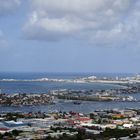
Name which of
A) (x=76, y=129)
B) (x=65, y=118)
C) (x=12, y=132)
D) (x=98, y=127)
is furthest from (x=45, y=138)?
(x=65, y=118)

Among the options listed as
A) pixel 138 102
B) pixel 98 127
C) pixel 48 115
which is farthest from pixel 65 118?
pixel 138 102

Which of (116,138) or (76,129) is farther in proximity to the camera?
(76,129)

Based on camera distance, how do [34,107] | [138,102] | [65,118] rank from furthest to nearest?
[138,102] → [34,107] → [65,118]

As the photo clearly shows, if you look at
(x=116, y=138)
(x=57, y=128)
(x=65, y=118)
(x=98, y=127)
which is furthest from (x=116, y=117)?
(x=116, y=138)

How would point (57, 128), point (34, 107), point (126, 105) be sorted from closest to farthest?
point (57, 128) < point (34, 107) < point (126, 105)

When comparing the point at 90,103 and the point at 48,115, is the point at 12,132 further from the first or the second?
the point at 90,103

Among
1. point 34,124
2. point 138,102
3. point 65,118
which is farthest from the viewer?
point 138,102

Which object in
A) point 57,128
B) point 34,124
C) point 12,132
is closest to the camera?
point 12,132

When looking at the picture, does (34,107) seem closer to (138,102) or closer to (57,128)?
(138,102)

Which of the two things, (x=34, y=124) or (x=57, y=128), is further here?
(x=34, y=124)
